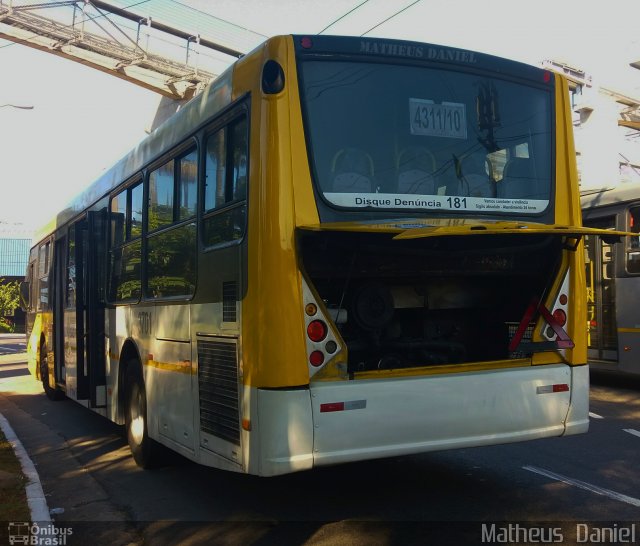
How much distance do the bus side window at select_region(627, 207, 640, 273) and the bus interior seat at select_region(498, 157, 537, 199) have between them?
620 cm

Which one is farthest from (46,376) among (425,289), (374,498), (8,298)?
(8,298)

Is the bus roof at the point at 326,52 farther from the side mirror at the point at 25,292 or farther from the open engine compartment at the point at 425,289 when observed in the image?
the side mirror at the point at 25,292

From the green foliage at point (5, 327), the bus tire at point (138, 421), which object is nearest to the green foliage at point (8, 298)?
the green foliage at point (5, 327)

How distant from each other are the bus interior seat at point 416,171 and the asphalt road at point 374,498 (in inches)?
96.6

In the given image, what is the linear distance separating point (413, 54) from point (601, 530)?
3662mm

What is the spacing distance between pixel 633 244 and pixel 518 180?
251 inches

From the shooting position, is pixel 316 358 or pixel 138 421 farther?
pixel 138 421

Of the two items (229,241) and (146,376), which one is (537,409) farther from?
(146,376)

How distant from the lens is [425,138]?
202 inches

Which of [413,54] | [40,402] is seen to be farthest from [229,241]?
[40,402]

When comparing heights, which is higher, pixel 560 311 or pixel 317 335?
pixel 560 311

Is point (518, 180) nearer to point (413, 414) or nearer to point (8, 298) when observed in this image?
point (413, 414)

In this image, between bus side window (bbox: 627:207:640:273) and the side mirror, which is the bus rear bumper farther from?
the side mirror

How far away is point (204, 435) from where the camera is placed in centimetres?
522
